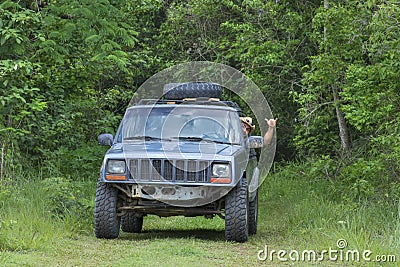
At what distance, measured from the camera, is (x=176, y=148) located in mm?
9273

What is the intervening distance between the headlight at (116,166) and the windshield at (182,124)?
2.79 ft

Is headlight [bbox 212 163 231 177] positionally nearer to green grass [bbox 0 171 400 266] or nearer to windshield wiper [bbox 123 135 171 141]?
green grass [bbox 0 171 400 266]

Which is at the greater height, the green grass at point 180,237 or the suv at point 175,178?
the suv at point 175,178

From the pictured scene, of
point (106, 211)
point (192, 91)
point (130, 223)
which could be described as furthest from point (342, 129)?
point (106, 211)

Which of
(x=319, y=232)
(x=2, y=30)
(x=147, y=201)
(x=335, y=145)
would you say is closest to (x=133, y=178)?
(x=147, y=201)

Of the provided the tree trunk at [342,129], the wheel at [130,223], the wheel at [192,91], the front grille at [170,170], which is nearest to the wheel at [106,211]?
the front grille at [170,170]

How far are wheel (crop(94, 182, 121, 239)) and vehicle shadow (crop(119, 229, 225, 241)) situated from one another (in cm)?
55

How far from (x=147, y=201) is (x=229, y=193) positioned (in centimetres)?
100

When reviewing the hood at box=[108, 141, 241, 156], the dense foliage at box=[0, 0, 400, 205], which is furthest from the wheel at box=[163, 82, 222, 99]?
the hood at box=[108, 141, 241, 156]

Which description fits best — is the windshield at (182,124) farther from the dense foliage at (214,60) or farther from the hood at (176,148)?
the dense foliage at (214,60)

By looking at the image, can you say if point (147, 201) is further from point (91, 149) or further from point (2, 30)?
point (91, 149)

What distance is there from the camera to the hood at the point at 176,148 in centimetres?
915

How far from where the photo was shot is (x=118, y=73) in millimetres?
19625

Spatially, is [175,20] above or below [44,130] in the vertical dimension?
above
